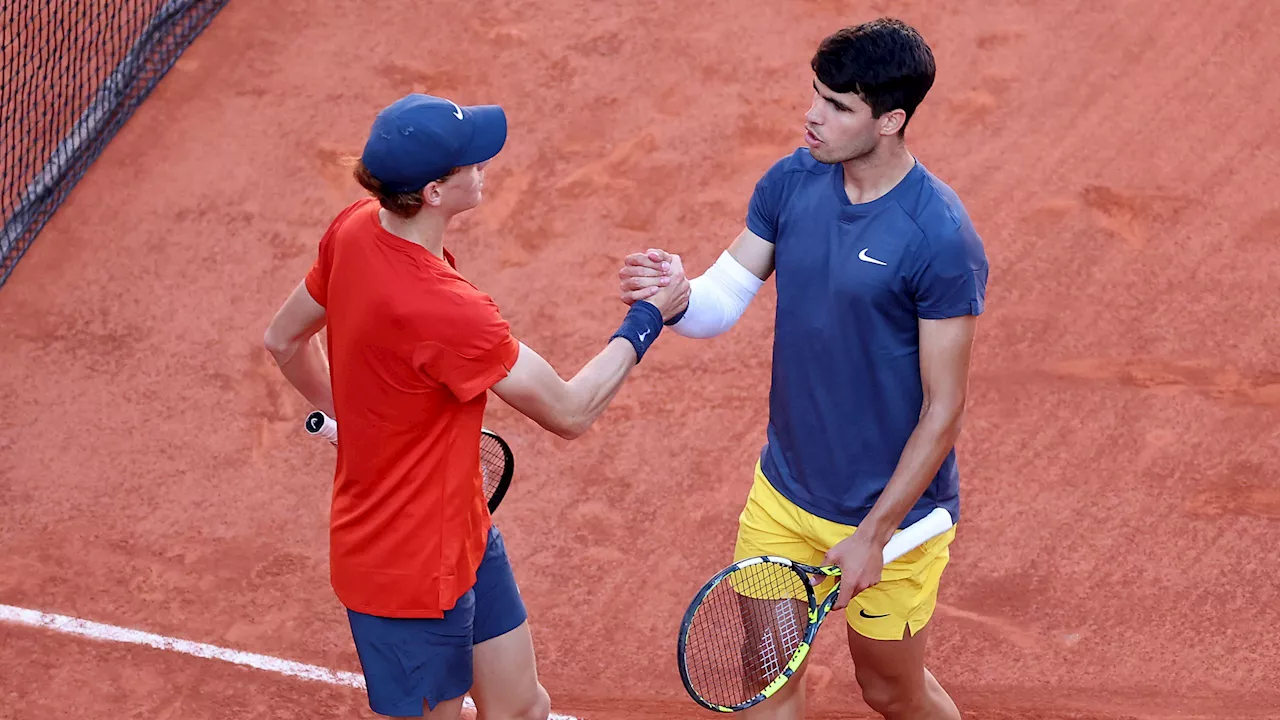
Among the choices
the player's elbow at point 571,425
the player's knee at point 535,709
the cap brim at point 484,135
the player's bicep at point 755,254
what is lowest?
the player's knee at point 535,709

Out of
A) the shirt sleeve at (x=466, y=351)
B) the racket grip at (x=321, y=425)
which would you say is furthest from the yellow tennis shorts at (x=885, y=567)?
the racket grip at (x=321, y=425)

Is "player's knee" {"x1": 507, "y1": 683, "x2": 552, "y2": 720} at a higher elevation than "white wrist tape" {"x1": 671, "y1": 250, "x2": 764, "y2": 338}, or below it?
below

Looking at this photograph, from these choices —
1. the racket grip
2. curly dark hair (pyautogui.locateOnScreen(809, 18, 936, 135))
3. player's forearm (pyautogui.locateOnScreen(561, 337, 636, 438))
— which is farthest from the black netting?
curly dark hair (pyautogui.locateOnScreen(809, 18, 936, 135))

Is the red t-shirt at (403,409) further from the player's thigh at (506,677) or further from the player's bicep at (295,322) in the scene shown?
the player's thigh at (506,677)

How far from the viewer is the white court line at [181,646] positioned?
517 cm

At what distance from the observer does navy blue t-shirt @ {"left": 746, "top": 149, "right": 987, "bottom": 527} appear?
11.9 feet

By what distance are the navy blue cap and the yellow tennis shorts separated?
4.51 feet

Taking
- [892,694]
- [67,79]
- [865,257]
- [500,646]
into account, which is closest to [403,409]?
[500,646]

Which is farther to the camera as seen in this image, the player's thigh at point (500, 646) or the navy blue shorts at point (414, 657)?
the player's thigh at point (500, 646)

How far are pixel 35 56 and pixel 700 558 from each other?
5.49m

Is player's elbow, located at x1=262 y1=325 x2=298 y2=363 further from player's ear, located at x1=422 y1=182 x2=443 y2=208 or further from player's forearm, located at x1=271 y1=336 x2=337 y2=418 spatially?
player's ear, located at x1=422 y1=182 x2=443 y2=208

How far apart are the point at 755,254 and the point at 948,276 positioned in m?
0.70

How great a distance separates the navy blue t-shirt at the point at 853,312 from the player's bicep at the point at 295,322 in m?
1.27

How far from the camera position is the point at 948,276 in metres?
3.60
